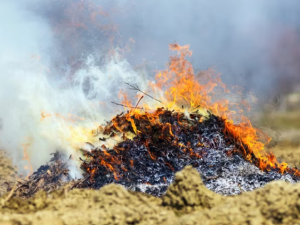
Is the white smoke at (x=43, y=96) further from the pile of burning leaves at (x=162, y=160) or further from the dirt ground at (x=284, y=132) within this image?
the dirt ground at (x=284, y=132)

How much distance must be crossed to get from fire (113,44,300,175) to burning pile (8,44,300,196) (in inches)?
1.3

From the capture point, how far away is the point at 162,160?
26.3 feet

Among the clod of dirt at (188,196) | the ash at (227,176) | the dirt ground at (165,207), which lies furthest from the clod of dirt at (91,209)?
the ash at (227,176)

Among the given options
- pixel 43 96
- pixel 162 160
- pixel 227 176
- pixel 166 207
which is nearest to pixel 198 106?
pixel 162 160

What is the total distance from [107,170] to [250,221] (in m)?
5.50

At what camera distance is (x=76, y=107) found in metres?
10.9

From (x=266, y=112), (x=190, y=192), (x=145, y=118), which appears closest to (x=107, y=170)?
(x=145, y=118)

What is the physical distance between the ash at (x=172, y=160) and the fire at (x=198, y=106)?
0.81 ft

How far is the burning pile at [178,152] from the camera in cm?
732

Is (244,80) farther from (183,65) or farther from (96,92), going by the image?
(96,92)

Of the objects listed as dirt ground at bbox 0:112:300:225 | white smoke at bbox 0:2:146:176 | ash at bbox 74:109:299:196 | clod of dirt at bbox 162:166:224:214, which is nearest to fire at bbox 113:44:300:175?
ash at bbox 74:109:299:196

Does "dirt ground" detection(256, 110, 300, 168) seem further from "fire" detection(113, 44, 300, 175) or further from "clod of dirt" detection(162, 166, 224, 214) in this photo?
"clod of dirt" detection(162, 166, 224, 214)

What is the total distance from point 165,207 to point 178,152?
500 centimetres

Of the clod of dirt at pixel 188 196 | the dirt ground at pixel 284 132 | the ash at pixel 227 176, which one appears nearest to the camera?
the clod of dirt at pixel 188 196
